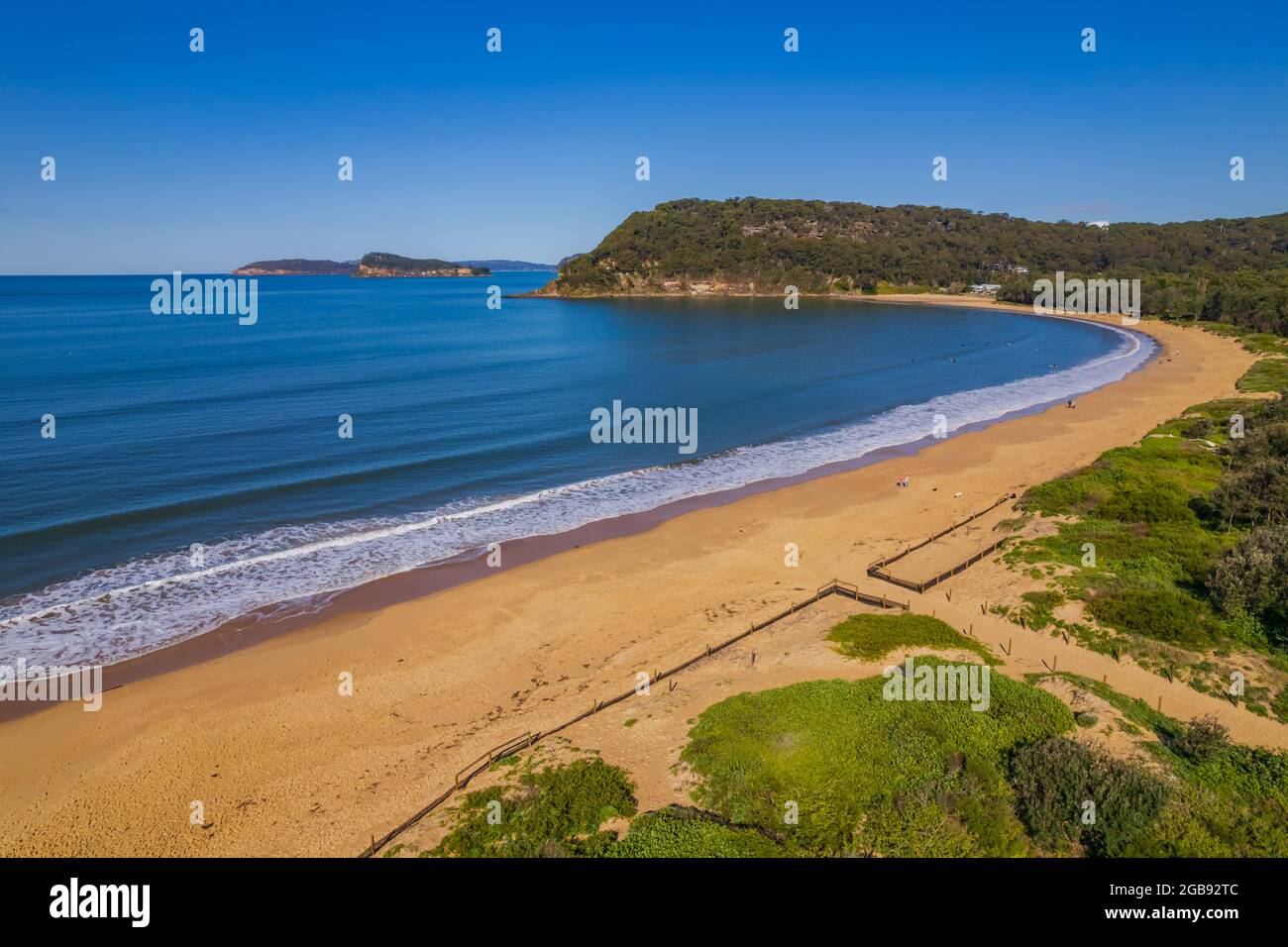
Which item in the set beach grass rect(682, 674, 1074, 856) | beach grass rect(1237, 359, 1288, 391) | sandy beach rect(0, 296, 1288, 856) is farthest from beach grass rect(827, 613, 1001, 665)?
beach grass rect(1237, 359, 1288, 391)

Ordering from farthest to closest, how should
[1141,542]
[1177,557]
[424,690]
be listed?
1. [1141,542]
2. [1177,557]
3. [424,690]

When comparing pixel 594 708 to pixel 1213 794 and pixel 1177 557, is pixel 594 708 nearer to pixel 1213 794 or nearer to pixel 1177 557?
pixel 1213 794

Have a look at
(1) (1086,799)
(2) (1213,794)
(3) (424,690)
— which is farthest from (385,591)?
(2) (1213,794)

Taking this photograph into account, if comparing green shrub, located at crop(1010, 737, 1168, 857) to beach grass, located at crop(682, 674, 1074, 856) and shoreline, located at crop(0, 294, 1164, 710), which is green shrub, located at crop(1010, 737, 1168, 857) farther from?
shoreline, located at crop(0, 294, 1164, 710)

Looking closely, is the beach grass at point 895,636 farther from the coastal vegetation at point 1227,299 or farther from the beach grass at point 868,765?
the coastal vegetation at point 1227,299

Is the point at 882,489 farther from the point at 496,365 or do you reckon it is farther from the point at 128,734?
the point at 496,365

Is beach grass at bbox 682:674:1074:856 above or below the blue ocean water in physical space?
below
